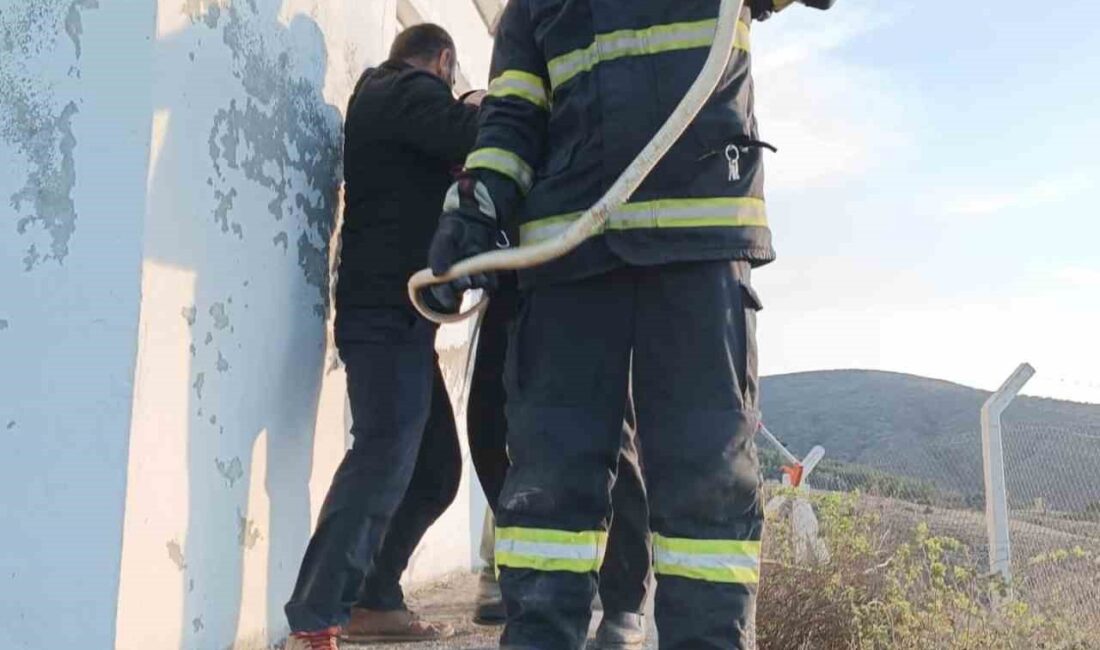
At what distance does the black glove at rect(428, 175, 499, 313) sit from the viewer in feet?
6.88

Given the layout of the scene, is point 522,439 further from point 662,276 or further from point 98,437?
point 98,437

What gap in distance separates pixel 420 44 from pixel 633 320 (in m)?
1.55

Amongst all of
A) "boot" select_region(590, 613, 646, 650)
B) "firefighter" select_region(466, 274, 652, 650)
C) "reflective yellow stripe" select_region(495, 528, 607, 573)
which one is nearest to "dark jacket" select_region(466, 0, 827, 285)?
"firefighter" select_region(466, 274, 652, 650)

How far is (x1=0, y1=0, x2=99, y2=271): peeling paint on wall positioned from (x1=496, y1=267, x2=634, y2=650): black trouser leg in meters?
1.06

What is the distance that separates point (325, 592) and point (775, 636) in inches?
76.9

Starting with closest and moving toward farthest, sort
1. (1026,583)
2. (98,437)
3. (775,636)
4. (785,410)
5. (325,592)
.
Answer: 1. (98,437)
2. (325,592)
3. (775,636)
4. (1026,583)
5. (785,410)

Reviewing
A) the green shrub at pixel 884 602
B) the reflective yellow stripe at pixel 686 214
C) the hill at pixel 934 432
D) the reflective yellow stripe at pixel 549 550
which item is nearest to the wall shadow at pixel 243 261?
the reflective yellow stripe at pixel 549 550

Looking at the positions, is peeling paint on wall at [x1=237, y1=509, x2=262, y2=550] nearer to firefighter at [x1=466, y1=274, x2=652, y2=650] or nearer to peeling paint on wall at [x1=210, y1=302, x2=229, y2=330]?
peeling paint on wall at [x1=210, y1=302, x2=229, y2=330]

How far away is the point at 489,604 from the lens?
3438mm

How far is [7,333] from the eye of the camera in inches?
85.4

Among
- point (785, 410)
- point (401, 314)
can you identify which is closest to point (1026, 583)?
point (401, 314)

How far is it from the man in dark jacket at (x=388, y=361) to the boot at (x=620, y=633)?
66cm

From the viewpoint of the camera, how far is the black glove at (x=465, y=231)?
210cm

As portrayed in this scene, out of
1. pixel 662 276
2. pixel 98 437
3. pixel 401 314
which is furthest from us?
pixel 401 314
